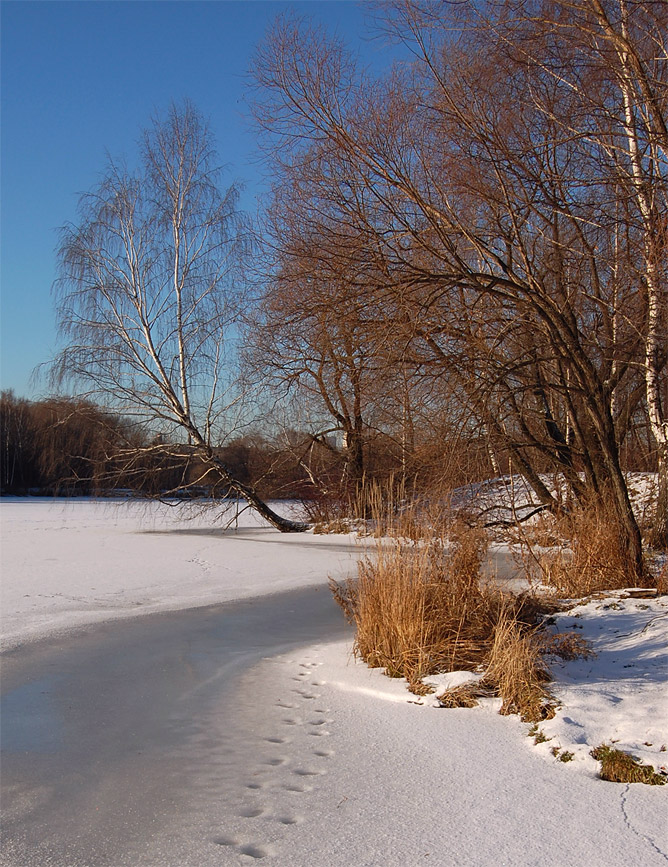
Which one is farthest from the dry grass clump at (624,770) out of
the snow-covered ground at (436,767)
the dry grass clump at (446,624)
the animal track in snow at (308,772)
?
the animal track in snow at (308,772)

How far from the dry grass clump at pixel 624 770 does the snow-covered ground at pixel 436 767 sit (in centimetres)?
6

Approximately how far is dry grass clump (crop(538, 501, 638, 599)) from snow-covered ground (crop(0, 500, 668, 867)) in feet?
2.39

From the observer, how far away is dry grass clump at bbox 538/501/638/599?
307 inches

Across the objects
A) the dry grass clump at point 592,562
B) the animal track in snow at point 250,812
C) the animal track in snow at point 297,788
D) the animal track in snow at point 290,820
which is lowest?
the animal track in snow at point 250,812

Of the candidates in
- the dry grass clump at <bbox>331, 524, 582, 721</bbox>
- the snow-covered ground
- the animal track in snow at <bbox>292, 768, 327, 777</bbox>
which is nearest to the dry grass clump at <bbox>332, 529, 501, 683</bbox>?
the dry grass clump at <bbox>331, 524, 582, 721</bbox>

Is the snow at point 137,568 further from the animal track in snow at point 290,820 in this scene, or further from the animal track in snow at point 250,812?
the animal track in snow at point 290,820

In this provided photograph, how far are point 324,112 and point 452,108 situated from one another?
125 cm

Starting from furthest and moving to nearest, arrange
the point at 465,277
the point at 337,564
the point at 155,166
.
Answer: the point at 155,166, the point at 337,564, the point at 465,277

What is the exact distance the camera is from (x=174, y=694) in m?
4.98

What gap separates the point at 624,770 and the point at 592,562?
468cm

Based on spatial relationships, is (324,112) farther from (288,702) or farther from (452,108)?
(288,702)

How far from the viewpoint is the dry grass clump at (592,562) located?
25.6ft

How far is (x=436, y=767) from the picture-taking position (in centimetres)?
365

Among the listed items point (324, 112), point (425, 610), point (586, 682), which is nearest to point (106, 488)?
point (324, 112)
